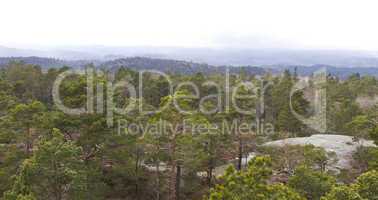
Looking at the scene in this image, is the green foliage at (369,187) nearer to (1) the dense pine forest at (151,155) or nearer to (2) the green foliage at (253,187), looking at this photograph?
(1) the dense pine forest at (151,155)

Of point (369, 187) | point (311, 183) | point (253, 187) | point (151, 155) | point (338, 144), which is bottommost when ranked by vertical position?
point (338, 144)

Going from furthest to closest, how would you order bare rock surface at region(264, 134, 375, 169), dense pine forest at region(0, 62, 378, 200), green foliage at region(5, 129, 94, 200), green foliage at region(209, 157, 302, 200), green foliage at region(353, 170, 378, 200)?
bare rock surface at region(264, 134, 375, 169), green foliage at region(5, 129, 94, 200), dense pine forest at region(0, 62, 378, 200), green foliage at region(353, 170, 378, 200), green foliage at region(209, 157, 302, 200)

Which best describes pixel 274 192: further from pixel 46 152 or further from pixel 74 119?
pixel 74 119

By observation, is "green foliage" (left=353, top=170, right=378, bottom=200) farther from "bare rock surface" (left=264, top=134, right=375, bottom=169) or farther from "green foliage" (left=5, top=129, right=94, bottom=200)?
"bare rock surface" (left=264, top=134, right=375, bottom=169)

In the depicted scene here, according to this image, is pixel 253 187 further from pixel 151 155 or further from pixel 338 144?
pixel 338 144

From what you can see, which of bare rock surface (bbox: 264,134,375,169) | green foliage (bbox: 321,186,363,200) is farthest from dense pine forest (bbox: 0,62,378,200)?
bare rock surface (bbox: 264,134,375,169)

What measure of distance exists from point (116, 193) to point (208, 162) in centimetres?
646

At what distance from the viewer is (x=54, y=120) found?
72.5ft

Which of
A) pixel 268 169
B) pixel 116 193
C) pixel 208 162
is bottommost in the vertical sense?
pixel 116 193

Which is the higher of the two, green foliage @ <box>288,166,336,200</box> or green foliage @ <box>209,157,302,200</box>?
green foliage @ <box>209,157,302,200</box>

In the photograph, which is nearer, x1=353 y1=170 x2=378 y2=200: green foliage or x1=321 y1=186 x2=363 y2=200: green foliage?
x1=321 y1=186 x2=363 y2=200: green foliage

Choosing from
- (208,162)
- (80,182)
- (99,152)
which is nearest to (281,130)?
(208,162)

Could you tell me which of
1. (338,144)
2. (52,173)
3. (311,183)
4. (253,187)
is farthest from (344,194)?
(338,144)

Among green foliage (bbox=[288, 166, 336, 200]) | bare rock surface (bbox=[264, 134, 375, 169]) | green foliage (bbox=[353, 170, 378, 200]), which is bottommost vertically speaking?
bare rock surface (bbox=[264, 134, 375, 169])
